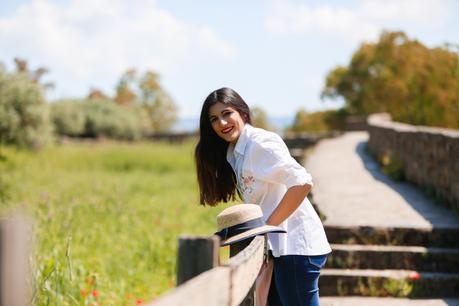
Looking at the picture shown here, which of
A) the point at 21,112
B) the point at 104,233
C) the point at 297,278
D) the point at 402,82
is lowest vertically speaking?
the point at 104,233

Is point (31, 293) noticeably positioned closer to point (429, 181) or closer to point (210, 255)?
point (210, 255)

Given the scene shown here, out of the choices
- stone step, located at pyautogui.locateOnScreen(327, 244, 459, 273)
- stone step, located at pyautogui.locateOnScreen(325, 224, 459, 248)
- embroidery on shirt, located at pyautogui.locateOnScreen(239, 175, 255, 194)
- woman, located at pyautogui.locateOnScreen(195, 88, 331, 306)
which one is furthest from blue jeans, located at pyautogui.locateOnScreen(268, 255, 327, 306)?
stone step, located at pyautogui.locateOnScreen(325, 224, 459, 248)

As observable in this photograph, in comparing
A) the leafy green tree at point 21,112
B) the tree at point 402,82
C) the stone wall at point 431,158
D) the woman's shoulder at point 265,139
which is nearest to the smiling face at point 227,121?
the woman's shoulder at point 265,139

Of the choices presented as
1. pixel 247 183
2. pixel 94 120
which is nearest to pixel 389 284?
pixel 247 183

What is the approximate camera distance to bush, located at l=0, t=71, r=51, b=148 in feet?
70.4

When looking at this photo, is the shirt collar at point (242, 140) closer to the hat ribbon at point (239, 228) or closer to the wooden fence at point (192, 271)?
the hat ribbon at point (239, 228)

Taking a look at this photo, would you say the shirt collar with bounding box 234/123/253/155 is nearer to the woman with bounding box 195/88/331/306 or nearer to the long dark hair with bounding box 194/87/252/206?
the woman with bounding box 195/88/331/306

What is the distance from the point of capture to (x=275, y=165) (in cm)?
308

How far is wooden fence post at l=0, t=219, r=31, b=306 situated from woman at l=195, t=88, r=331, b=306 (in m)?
1.83

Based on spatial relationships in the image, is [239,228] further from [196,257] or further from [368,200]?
[368,200]

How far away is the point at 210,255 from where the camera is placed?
2.04m

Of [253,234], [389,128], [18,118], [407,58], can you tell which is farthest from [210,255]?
[407,58]

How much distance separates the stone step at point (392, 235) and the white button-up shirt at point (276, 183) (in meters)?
3.08

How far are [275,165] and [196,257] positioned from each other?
1104 millimetres
